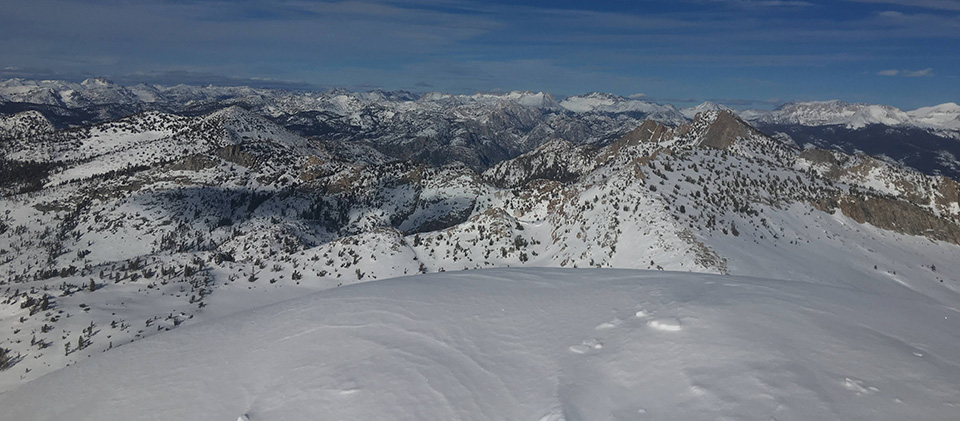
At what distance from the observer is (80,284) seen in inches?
956

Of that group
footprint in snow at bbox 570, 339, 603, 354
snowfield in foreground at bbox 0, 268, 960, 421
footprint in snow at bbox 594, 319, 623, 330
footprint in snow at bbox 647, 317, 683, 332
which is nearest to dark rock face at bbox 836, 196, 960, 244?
snowfield in foreground at bbox 0, 268, 960, 421

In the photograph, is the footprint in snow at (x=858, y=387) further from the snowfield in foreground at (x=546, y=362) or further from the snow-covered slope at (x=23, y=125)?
the snow-covered slope at (x=23, y=125)

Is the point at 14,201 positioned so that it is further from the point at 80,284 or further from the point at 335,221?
the point at 80,284

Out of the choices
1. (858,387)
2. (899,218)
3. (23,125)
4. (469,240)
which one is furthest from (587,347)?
(23,125)

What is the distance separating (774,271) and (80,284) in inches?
1510

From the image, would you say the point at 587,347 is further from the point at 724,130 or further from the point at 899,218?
the point at 724,130

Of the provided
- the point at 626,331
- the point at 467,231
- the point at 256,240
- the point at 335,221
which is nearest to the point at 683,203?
the point at 467,231

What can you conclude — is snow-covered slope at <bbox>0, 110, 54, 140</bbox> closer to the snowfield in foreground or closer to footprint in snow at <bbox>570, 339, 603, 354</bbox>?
the snowfield in foreground

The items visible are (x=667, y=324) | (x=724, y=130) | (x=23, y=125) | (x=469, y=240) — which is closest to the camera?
(x=667, y=324)

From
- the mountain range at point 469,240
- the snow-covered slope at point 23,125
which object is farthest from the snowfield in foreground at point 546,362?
the snow-covered slope at point 23,125

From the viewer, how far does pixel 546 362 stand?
294 inches

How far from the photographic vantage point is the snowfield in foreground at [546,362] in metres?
5.89

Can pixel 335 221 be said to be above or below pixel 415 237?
below

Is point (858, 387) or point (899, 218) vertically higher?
point (858, 387)
